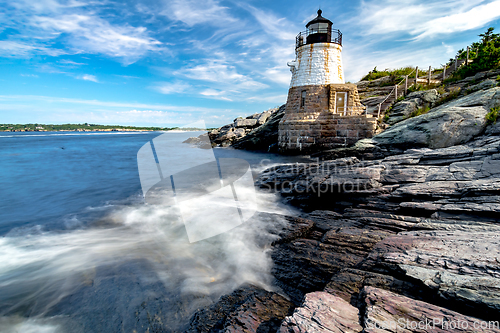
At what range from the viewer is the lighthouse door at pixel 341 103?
19.7 m

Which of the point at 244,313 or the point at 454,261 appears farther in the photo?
the point at 244,313

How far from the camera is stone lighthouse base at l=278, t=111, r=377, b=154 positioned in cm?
1778

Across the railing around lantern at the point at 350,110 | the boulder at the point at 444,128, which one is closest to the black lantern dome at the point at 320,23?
the railing around lantern at the point at 350,110

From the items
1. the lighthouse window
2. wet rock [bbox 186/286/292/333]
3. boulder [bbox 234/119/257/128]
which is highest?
the lighthouse window

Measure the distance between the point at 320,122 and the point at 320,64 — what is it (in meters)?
5.18

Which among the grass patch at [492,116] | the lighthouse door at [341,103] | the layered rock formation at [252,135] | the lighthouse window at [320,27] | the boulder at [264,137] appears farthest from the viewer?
the layered rock formation at [252,135]

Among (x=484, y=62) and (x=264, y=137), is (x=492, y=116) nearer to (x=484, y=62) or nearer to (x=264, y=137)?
(x=484, y=62)

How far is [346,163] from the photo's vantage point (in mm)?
9203

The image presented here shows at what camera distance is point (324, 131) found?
19.2m

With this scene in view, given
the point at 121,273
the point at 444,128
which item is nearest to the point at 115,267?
the point at 121,273

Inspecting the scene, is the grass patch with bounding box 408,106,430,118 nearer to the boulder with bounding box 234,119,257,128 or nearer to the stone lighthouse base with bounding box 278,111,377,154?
the stone lighthouse base with bounding box 278,111,377,154

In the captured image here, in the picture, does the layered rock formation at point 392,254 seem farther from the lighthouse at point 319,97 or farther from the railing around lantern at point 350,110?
the railing around lantern at point 350,110

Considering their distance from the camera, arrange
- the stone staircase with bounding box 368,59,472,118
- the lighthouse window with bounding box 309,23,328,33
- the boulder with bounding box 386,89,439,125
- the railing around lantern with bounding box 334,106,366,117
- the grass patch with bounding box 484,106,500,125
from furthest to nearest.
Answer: the stone staircase with bounding box 368,59,472,118, the lighthouse window with bounding box 309,23,328,33, the railing around lantern with bounding box 334,106,366,117, the boulder with bounding box 386,89,439,125, the grass patch with bounding box 484,106,500,125

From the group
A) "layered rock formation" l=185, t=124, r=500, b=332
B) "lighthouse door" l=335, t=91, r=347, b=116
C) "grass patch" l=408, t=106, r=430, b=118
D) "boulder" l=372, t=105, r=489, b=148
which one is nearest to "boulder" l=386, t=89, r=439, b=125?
"grass patch" l=408, t=106, r=430, b=118
